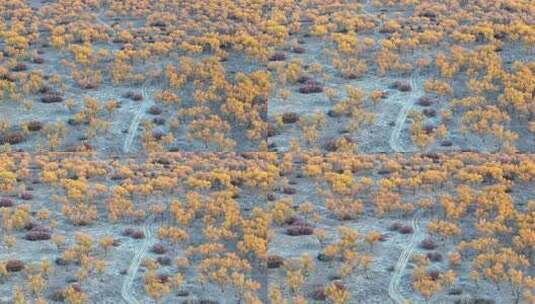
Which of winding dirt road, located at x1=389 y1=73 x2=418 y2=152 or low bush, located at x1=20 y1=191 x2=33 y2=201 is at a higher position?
winding dirt road, located at x1=389 y1=73 x2=418 y2=152

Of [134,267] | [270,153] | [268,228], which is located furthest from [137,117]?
[134,267]

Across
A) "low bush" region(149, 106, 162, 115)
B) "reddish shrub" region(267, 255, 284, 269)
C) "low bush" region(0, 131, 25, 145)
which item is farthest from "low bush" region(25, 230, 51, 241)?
"low bush" region(149, 106, 162, 115)

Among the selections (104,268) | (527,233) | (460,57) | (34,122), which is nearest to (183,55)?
(34,122)

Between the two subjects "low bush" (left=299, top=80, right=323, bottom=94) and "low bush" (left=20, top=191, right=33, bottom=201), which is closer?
"low bush" (left=20, top=191, right=33, bottom=201)

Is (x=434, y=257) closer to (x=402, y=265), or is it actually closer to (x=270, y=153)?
(x=402, y=265)

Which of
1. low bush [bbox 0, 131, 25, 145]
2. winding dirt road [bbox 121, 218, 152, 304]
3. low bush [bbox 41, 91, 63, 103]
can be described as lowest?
winding dirt road [bbox 121, 218, 152, 304]

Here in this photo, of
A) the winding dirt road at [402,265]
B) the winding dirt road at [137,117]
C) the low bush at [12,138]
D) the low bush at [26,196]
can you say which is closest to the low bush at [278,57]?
the winding dirt road at [137,117]

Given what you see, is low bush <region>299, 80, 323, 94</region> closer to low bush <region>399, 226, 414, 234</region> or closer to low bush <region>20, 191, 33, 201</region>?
low bush <region>399, 226, 414, 234</region>
